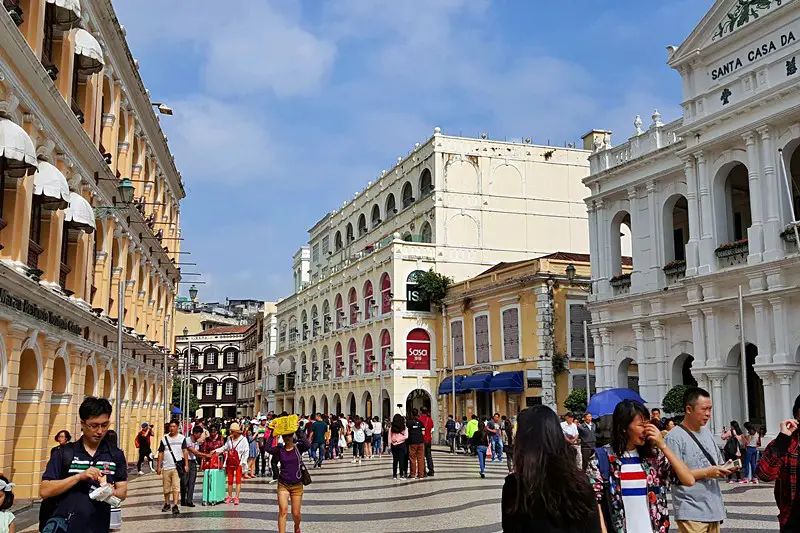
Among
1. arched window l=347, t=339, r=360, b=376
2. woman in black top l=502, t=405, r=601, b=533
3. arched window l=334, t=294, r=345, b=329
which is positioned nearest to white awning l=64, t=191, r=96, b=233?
woman in black top l=502, t=405, r=601, b=533

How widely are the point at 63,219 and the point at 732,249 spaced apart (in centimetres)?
1849

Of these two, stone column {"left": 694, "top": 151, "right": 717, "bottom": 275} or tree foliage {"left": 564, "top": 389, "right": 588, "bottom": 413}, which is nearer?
stone column {"left": 694, "top": 151, "right": 717, "bottom": 275}

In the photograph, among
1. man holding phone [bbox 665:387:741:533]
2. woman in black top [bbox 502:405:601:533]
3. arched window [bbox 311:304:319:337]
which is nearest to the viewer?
A: woman in black top [bbox 502:405:601:533]

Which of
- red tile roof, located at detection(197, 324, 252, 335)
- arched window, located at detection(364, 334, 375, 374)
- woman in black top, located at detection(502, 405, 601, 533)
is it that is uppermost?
red tile roof, located at detection(197, 324, 252, 335)

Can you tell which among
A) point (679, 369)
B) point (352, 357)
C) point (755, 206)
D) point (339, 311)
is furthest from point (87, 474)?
point (339, 311)

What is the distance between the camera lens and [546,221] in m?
51.1

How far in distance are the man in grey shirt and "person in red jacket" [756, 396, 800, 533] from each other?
0.39 meters

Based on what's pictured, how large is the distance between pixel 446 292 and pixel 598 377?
53.3 feet

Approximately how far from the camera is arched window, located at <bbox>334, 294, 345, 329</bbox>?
5706cm

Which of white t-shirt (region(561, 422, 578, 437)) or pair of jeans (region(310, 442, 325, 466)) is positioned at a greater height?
white t-shirt (region(561, 422, 578, 437))

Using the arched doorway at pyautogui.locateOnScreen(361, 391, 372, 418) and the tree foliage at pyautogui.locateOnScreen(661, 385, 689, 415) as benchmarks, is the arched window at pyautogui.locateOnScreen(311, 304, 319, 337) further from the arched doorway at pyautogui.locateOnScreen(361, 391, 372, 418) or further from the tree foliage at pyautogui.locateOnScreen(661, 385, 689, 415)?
the tree foliage at pyautogui.locateOnScreen(661, 385, 689, 415)

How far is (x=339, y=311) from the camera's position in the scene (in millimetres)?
57875

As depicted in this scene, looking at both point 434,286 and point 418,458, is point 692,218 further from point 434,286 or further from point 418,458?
point 434,286

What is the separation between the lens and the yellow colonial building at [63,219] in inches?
632
